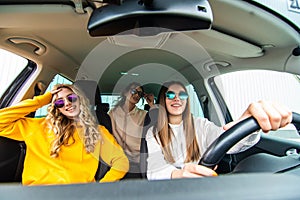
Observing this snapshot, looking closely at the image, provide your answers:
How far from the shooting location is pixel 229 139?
2.10 ft

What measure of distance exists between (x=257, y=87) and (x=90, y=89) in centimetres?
116

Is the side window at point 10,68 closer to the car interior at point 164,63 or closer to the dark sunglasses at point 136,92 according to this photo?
the car interior at point 164,63

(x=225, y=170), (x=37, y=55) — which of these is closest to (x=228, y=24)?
(x=225, y=170)

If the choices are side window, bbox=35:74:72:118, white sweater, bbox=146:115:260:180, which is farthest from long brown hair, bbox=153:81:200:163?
side window, bbox=35:74:72:118

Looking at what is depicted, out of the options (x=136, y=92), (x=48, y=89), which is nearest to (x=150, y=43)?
(x=136, y=92)

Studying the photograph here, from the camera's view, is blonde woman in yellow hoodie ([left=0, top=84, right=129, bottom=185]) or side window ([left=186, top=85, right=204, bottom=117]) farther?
side window ([left=186, top=85, right=204, bottom=117])

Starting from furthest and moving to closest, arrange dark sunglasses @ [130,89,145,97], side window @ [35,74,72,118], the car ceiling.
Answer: dark sunglasses @ [130,89,145,97]
side window @ [35,74,72,118]
the car ceiling

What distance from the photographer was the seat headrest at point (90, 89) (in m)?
1.65

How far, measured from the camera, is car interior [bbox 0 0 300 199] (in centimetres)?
50

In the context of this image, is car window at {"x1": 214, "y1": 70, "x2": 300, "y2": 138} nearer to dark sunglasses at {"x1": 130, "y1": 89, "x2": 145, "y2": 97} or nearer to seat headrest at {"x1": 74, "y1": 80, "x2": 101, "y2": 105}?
dark sunglasses at {"x1": 130, "y1": 89, "x2": 145, "y2": 97}

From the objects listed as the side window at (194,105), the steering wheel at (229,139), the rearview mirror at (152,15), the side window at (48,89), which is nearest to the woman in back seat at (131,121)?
the side window at (194,105)

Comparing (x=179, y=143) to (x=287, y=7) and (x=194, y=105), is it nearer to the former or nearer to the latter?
(x=194, y=105)

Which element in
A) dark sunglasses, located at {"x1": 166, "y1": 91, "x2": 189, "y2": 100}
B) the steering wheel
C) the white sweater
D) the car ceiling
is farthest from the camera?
dark sunglasses, located at {"x1": 166, "y1": 91, "x2": 189, "y2": 100}

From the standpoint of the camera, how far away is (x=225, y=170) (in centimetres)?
152
